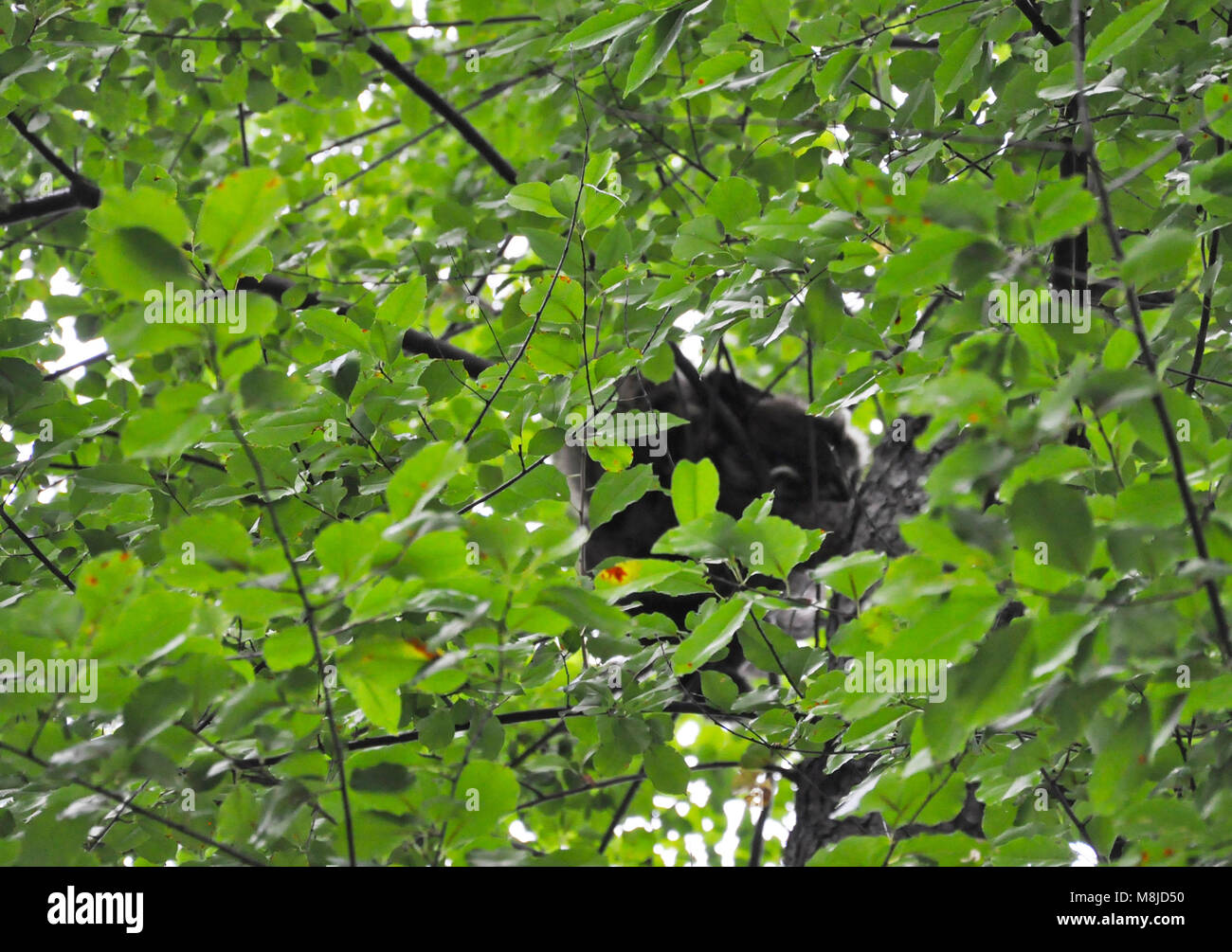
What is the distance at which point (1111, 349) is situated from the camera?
796mm

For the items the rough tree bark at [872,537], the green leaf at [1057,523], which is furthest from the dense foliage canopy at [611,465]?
the rough tree bark at [872,537]

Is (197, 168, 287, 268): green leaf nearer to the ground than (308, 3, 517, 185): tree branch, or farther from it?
nearer to the ground

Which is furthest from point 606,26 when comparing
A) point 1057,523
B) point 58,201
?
point 58,201

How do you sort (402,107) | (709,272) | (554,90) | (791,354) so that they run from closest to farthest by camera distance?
(709,272), (554,90), (402,107), (791,354)

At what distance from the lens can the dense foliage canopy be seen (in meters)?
0.78

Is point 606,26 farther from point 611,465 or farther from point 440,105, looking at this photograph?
point 440,105

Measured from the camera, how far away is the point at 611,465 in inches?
56.1

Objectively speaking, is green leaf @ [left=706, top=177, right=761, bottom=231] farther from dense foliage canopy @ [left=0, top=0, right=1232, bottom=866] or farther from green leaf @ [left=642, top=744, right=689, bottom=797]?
green leaf @ [left=642, top=744, right=689, bottom=797]

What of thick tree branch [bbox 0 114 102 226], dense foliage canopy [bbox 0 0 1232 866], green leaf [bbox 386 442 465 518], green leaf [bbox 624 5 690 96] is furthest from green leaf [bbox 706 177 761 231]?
thick tree branch [bbox 0 114 102 226]

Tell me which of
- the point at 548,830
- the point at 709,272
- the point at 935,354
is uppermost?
the point at 709,272

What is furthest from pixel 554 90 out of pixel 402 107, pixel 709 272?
pixel 709 272

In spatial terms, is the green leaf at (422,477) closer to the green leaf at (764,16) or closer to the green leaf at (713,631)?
the green leaf at (713,631)
